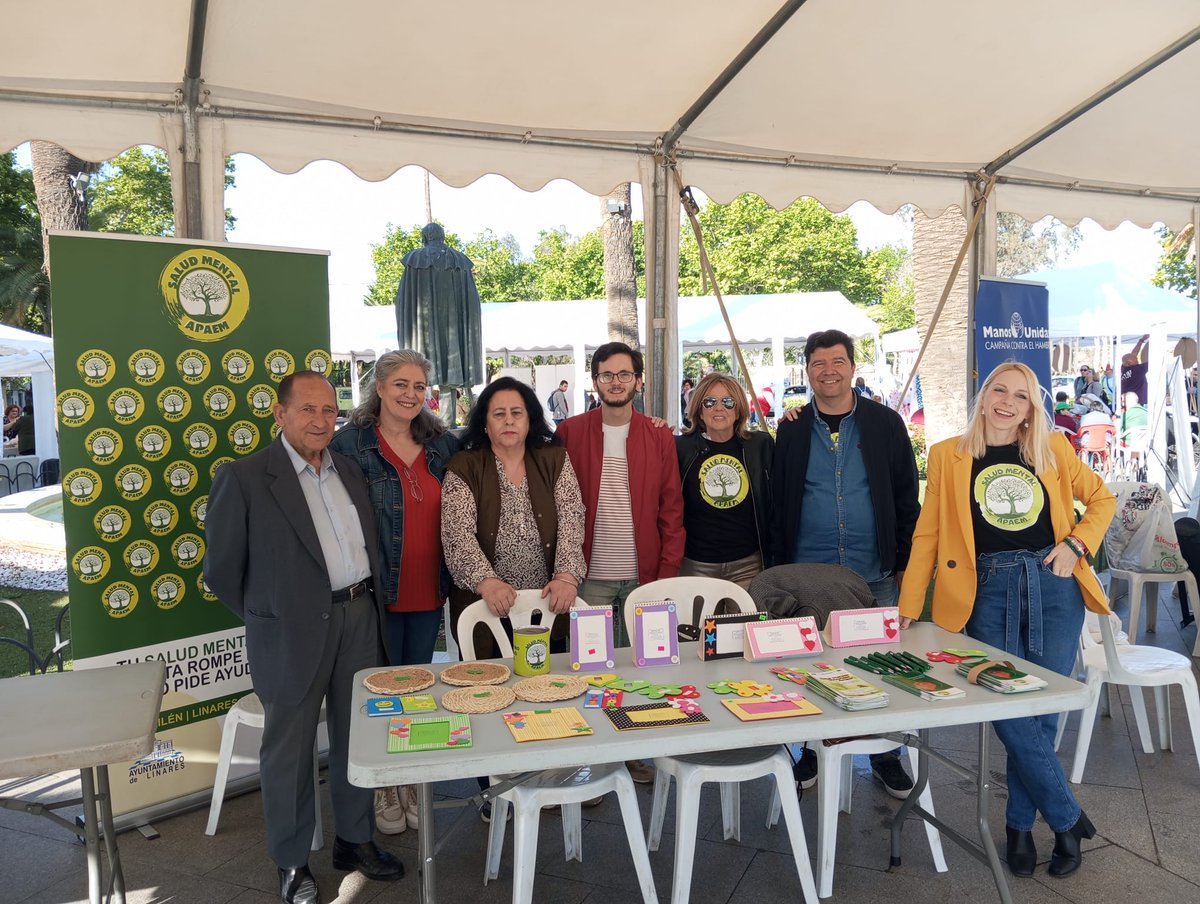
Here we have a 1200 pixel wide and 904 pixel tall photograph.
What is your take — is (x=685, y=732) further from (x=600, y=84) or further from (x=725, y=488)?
(x=600, y=84)

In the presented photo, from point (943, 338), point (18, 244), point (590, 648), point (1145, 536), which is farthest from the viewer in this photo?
point (18, 244)

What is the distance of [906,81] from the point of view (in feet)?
11.8

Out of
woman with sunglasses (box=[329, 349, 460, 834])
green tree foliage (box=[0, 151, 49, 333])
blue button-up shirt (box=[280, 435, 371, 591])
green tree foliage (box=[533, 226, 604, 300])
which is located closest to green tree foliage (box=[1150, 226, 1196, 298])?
green tree foliage (box=[533, 226, 604, 300])

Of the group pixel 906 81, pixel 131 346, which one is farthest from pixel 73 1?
pixel 906 81

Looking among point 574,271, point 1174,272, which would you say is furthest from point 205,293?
point 574,271

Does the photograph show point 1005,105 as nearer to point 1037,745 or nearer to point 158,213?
point 1037,745

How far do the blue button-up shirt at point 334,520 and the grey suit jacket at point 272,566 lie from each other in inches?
2.0

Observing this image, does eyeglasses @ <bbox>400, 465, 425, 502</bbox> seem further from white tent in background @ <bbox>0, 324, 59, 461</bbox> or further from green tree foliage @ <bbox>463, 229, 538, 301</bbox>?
green tree foliage @ <bbox>463, 229, 538, 301</bbox>

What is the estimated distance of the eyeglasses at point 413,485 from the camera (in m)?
2.78

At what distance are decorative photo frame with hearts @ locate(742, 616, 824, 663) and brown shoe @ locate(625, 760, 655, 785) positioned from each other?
44.4 inches

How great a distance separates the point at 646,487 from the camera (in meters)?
3.04

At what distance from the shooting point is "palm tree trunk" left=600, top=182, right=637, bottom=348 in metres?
9.54

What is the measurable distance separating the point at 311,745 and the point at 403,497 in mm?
796

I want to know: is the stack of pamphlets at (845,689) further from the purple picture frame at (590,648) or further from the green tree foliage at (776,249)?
the green tree foliage at (776,249)
